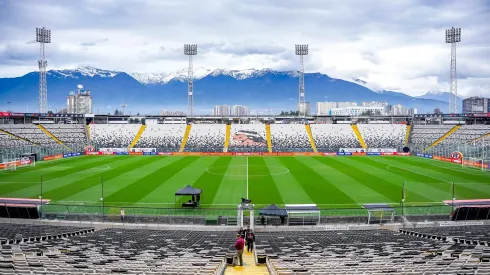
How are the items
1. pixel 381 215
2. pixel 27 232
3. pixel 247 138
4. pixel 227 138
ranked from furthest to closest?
pixel 227 138 < pixel 247 138 < pixel 381 215 < pixel 27 232

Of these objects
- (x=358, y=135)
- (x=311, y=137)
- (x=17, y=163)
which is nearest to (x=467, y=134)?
(x=358, y=135)

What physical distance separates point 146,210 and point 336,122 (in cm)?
8078

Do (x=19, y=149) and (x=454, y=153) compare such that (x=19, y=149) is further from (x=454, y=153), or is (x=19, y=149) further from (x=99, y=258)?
(x=454, y=153)

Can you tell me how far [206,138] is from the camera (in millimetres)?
90438

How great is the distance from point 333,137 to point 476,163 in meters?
33.2

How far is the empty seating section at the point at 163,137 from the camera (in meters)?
85.5

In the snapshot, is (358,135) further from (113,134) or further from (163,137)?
(113,134)

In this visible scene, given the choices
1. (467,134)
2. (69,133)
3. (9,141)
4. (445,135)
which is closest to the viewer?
(9,141)

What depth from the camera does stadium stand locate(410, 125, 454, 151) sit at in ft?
272

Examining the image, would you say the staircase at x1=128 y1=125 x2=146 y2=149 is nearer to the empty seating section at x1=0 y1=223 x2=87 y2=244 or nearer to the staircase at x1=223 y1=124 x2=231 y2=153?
the staircase at x1=223 y1=124 x2=231 y2=153

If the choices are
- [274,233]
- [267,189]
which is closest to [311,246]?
[274,233]

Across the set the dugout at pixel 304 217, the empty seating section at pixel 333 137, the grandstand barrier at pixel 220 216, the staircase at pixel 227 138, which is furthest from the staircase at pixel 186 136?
the dugout at pixel 304 217

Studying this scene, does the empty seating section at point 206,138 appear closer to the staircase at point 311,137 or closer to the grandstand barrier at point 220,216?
the staircase at point 311,137

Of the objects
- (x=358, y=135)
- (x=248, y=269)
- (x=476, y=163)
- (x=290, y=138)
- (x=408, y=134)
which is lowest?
(x=476, y=163)
